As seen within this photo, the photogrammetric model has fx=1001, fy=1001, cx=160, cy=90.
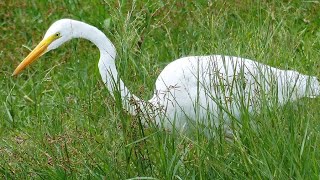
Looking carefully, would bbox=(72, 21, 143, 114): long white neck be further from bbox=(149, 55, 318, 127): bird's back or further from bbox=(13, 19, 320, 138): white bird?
bbox=(149, 55, 318, 127): bird's back

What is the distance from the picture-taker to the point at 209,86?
486cm

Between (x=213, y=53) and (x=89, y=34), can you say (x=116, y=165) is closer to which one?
(x=213, y=53)

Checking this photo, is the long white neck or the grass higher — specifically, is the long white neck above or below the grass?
above

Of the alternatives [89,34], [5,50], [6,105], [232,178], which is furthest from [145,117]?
[5,50]

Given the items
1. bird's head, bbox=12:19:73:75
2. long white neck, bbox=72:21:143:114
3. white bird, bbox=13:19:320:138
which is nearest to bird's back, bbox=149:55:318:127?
white bird, bbox=13:19:320:138

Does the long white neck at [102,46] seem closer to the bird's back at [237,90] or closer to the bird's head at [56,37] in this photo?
the bird's head at [56,37]

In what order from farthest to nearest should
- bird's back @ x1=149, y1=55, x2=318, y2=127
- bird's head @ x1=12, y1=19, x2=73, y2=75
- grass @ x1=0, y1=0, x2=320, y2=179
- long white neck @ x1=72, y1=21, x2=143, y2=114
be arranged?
1. bird's head @ x1=12, y1=19, x2=73, y2=75
2. long white neck @ x1=72, y1=21, x2=143, y2=114
3. bird's back @ x1=149, y1=55, x2=318, y2=127
4. grass @ x1=0, y1=0, x2=320, y2=179

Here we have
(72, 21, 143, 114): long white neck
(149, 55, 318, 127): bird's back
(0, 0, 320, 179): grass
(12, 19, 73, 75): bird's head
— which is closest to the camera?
(0, 0, 320, 179): grass

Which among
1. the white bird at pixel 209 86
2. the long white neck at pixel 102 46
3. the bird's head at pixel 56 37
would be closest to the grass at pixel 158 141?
the white bird at pixel 209 86

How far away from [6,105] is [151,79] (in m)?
1.58

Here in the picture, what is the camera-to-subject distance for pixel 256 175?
3.99m

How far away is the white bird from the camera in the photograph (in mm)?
4312

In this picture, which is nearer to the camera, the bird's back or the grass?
the grass

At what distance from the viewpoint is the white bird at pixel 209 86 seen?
431 centimetres
